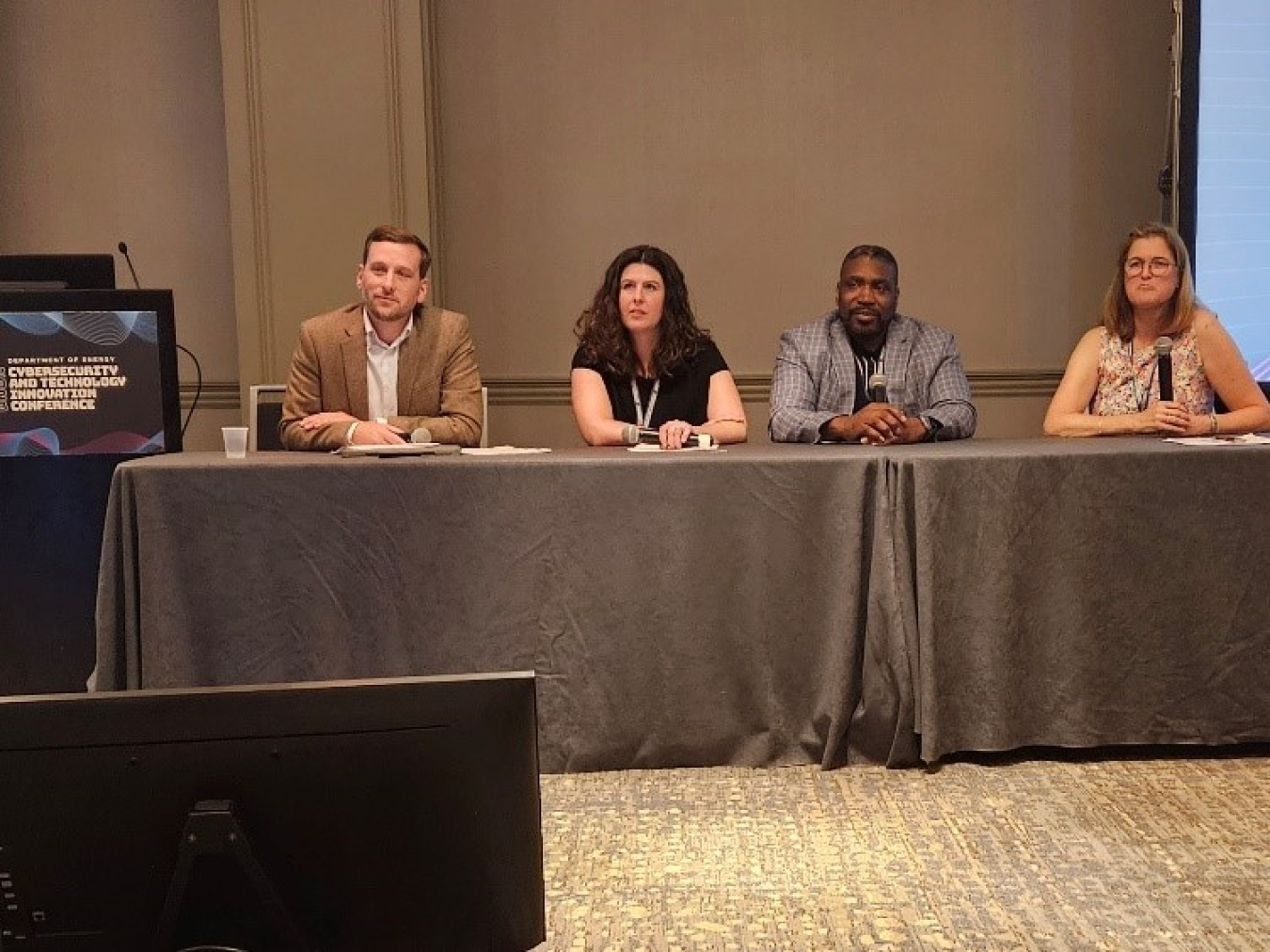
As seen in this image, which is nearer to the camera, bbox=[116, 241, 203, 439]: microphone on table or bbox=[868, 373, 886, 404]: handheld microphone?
bbox=[868, 373, 886, 404]: handheld microphone

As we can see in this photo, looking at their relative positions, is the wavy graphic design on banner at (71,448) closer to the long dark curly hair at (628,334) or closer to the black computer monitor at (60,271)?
the black computer monitor at (60,271)

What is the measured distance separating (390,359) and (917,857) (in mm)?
1982

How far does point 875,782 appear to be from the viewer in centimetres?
291

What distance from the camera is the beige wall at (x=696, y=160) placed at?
16.9ft

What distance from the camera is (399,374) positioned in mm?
3670

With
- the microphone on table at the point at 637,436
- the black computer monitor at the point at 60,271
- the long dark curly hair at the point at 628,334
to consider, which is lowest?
the microphone on table at the point at 637,436

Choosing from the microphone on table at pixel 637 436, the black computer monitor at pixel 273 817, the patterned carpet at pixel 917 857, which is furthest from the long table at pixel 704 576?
the black computer monitor at pixel 273 817

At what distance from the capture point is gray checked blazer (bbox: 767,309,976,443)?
12.3 ft

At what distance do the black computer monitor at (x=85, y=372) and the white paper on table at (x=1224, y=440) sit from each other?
8.04ft

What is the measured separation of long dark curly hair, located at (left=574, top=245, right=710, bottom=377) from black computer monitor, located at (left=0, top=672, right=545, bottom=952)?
8.86 ft

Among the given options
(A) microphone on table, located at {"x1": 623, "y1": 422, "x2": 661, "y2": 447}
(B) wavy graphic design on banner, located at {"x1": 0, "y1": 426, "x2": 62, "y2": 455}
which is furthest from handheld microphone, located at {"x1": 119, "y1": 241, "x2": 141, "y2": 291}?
(A) microphone on table, located at {"x1": 623, "y1": 422, "x2": 661, "y2": 447}

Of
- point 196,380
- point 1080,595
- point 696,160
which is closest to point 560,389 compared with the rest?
point 696,160

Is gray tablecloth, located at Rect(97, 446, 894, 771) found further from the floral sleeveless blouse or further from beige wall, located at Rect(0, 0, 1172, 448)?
beige wall, located at Rect(0, 0, 1172, 448)

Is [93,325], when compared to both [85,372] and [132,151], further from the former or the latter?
[132,151]
